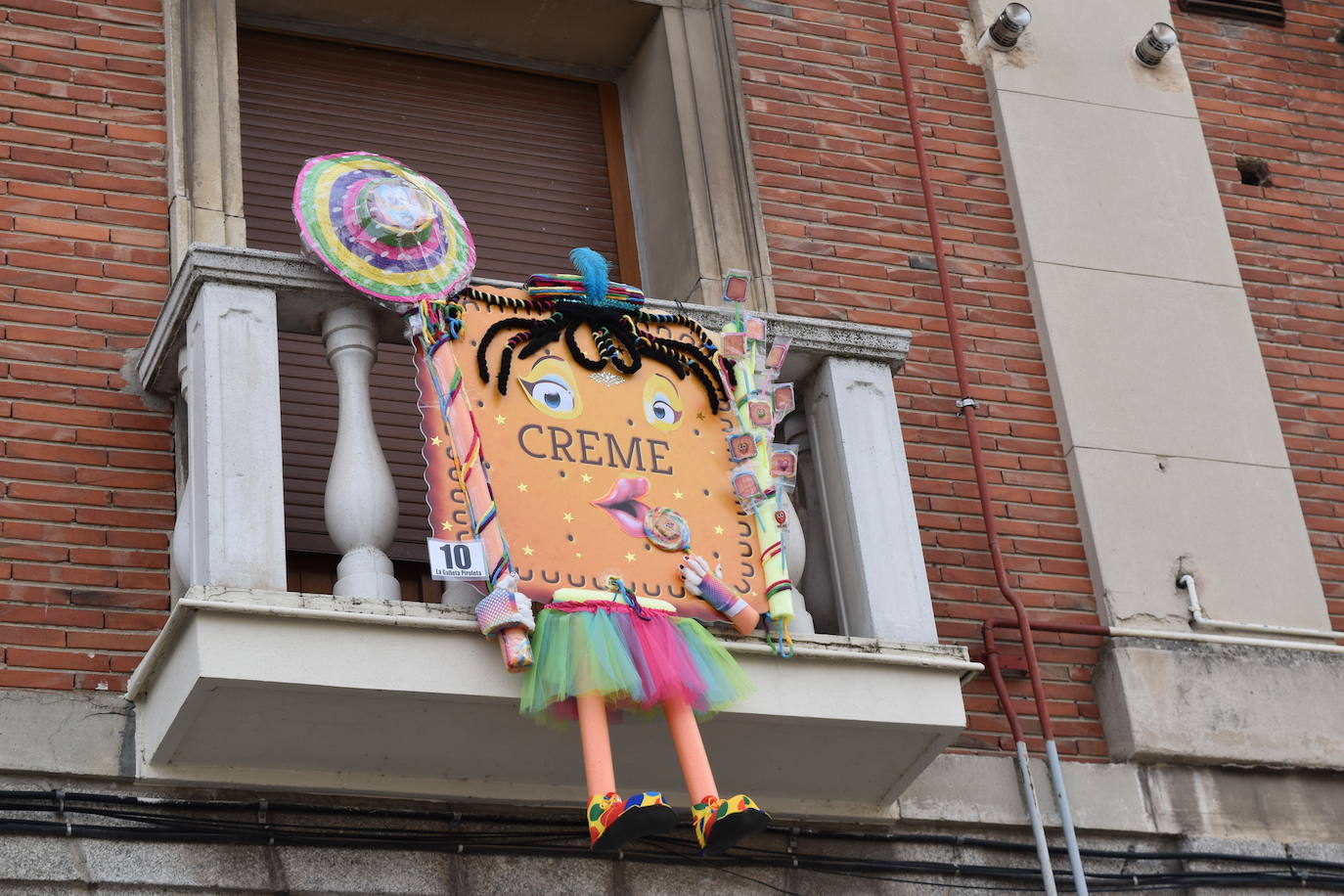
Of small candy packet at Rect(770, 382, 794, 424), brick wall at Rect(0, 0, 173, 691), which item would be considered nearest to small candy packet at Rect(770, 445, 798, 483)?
small candy packet at Rect(770, 382, 794, 424)

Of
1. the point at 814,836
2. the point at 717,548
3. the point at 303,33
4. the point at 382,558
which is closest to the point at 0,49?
the point at 303,33

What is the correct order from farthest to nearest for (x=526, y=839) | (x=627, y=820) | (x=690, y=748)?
1. (x=526, y=839)
2. (x=690, y=748)
3. (x=627, y=820)

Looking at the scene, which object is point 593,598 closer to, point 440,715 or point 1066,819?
point 440,715

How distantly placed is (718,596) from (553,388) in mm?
837

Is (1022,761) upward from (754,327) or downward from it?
downward

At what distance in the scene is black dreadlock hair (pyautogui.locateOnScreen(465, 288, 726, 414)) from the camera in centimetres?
712

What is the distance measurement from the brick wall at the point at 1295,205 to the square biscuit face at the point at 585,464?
285 cm

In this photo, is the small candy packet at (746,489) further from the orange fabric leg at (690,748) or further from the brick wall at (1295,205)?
the brick wall at (1295,205)

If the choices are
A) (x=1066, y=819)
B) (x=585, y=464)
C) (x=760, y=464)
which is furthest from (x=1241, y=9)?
(x=585, y=464)

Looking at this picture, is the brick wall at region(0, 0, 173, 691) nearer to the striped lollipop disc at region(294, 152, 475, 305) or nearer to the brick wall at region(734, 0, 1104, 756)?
the striped lollipop disc at region(294, 152, 475, 305)

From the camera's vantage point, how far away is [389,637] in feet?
21.3

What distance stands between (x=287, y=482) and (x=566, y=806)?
60.6 inches

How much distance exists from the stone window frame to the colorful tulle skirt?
6.76ft

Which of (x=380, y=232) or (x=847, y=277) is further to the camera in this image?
(x=847, y=277)
